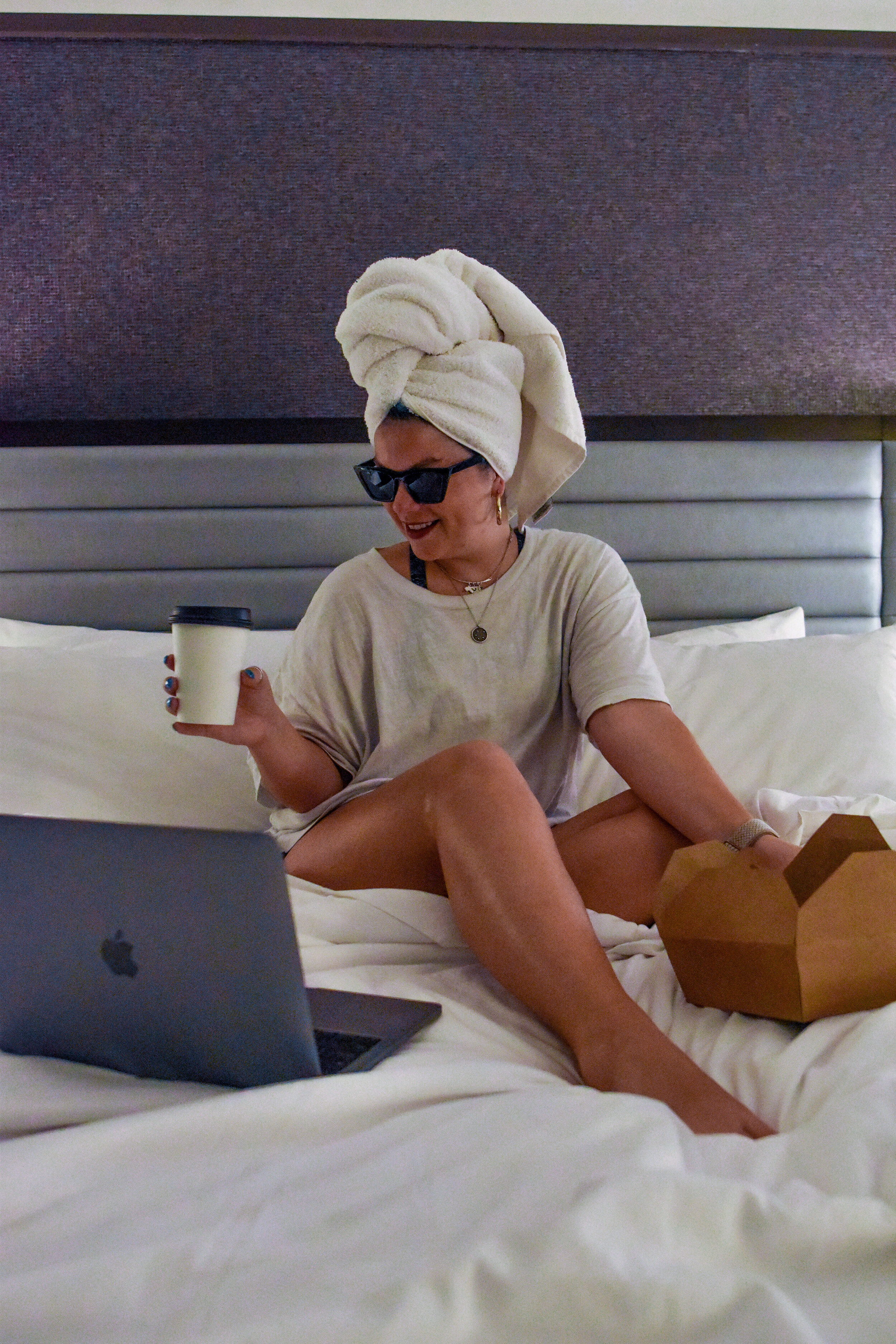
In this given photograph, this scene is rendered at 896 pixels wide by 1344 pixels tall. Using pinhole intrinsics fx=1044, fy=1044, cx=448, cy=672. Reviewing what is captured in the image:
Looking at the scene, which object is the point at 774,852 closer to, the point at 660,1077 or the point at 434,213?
the point at 660,1077

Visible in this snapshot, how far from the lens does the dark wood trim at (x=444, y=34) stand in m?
2.36

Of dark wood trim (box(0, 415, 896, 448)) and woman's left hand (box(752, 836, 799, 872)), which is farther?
dark wood trim (box(0, 415, 896, 448))

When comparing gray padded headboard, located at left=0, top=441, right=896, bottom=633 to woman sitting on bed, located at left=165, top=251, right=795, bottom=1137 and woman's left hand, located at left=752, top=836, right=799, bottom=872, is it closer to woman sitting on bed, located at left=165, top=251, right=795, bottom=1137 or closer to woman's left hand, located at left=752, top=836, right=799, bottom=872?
woman sitting on bed, located at left=165, top=251, right=795, bottom=1137

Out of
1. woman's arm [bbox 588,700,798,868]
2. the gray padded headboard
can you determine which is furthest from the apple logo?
the gray padded headboard

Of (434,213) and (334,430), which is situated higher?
(434,213)

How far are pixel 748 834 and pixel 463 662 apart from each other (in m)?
0.53

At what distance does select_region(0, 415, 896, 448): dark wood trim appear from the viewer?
2.44 meters

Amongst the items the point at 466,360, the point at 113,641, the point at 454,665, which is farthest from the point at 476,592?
the point at 113,641

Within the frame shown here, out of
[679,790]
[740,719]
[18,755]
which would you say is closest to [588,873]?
[679,790]

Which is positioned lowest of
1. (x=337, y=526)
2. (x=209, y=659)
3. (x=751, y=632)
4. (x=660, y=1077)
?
(x=660, y=1077)

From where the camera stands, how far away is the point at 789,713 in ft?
6.27

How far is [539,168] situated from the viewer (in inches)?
97.9

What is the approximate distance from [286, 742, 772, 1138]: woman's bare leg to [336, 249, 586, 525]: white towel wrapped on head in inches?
22.5

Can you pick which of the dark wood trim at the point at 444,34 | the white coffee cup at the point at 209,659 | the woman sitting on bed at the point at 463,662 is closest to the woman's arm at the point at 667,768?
the woman sitting on bed at the point at 463,662
